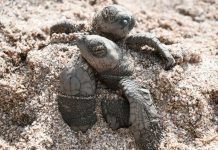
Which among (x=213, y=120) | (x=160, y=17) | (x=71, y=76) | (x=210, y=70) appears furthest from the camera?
(x=160, y=17)

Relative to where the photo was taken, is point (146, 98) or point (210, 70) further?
point (210, 70)

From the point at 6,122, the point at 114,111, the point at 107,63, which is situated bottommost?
the point at 6,122

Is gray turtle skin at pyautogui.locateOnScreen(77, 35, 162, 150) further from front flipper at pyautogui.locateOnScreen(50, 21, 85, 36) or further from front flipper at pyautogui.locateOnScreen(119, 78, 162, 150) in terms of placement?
front flipper at pyautogui.locateOnScreen(50, 21, 85, 36)

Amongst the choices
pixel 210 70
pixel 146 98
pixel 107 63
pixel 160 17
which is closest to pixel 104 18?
pixel 107 63

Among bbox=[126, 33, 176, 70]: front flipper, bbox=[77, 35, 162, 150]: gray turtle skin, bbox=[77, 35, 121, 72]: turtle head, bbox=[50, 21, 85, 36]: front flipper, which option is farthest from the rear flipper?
bbox=[50, 21, 85, 36]: front flipper

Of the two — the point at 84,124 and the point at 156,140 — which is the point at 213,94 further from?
the point at 84,124
